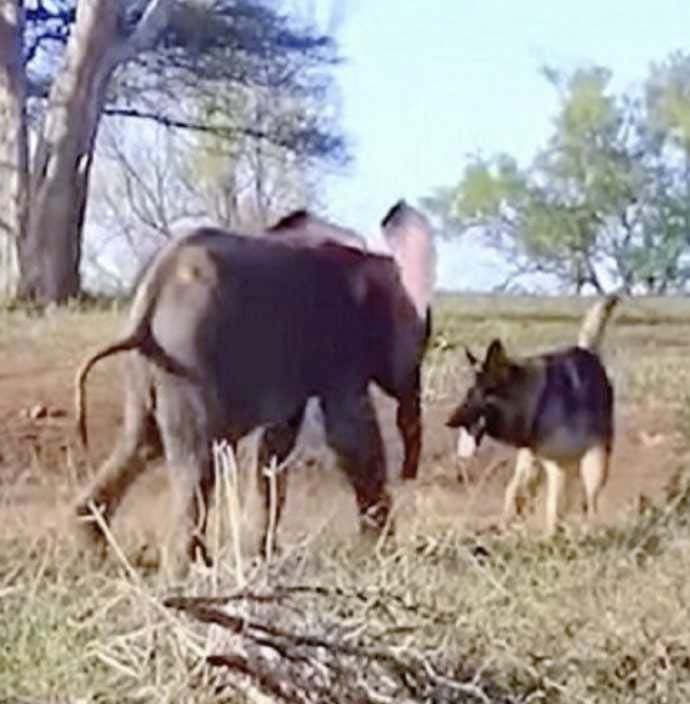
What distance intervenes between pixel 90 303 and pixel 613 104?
174cm

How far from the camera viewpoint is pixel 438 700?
2188mm

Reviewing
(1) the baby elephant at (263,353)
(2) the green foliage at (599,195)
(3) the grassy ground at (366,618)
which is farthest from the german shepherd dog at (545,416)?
(2) the green foliage at (599,195)

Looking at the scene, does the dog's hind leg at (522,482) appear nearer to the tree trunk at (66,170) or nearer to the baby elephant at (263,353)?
the baby elephant at (263,353)

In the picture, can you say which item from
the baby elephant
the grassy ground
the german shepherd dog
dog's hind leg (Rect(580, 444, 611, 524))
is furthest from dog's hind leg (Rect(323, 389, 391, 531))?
dog's hind leg (Rect(580, 444, 611, 524))

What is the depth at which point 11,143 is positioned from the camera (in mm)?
6840

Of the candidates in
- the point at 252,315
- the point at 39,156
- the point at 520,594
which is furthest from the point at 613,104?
the point at 520,594

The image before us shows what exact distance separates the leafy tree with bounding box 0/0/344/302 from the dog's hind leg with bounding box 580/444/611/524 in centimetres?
230

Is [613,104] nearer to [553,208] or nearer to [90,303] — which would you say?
[553,208]

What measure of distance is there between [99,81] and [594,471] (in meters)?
2.72

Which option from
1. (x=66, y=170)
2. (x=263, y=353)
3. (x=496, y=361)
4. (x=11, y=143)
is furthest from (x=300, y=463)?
(x=11, y=143)

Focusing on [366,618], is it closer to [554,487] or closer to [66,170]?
[554,487]

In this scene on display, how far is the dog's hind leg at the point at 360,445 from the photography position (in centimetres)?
391

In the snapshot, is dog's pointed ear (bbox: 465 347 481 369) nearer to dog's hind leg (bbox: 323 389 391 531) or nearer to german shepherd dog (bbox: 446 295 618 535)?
german shepherd dog (bbox: 446 295 618 535)

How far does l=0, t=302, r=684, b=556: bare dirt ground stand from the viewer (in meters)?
3.84
